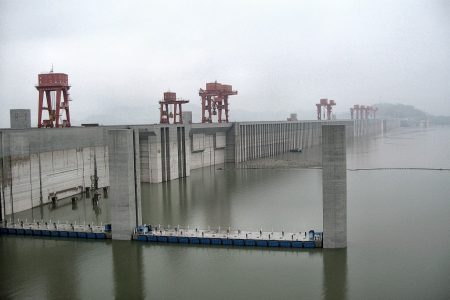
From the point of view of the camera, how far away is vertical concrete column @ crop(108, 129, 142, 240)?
63.4 feet

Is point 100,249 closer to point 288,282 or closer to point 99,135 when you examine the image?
point 288,282

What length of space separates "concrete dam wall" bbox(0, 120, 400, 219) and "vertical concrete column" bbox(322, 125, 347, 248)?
27.3 ft

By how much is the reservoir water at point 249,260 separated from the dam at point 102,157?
1531mm

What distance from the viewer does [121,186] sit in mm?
19484

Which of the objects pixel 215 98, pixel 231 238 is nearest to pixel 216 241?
pixel 231 238

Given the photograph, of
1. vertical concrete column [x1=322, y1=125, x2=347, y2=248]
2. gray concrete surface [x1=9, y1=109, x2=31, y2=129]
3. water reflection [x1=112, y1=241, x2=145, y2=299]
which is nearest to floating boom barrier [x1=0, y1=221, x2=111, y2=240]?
water reflection [x1=112, y1=241, x2=145, y2=299]

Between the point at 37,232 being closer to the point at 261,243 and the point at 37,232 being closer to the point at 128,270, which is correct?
the point at 128,270

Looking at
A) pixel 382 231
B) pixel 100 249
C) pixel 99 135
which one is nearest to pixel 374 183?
pixel 382 231

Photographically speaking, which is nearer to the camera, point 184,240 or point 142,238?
point 184,240

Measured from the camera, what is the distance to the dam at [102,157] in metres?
20.3

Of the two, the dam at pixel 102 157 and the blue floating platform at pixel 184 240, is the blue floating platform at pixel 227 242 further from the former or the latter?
the dam at pixel 102 157

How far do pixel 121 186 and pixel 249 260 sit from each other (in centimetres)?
653

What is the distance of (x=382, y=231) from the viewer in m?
20.2

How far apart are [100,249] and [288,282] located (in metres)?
8.02
